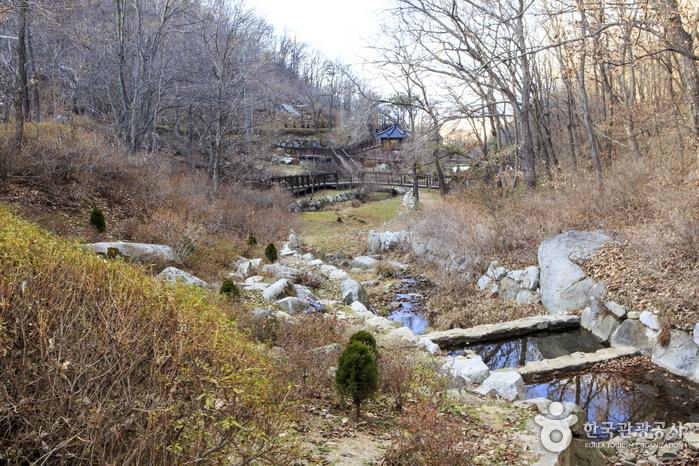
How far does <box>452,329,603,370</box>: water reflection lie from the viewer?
29.8 ft

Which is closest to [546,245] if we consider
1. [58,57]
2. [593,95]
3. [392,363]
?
[392,363]

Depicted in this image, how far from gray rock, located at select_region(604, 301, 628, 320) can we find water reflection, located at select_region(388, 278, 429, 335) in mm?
3649

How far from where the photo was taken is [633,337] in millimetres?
8711

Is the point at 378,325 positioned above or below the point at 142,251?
below

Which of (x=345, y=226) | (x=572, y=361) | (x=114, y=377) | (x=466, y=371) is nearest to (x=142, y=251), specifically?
(x=466, y=371)

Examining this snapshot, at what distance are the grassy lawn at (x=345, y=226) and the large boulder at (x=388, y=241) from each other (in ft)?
1.69

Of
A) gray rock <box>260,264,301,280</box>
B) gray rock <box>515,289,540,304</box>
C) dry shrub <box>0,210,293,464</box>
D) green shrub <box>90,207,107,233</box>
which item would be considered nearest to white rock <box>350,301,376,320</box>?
gray rock <box>260,264,301,280</box>

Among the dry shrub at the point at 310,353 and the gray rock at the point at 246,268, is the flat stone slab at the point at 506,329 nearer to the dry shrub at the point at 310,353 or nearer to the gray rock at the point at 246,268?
the dry shrub at the point at 310,353

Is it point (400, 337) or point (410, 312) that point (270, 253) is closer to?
point (410, 312)

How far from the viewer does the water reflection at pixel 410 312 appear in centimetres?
1147

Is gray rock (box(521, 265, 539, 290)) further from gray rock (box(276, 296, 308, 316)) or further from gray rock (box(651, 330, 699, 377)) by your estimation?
gray rock (box(276, 296, 308, 316))

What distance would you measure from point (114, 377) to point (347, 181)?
39.8 meters

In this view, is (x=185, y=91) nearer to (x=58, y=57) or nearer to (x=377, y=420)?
(x=58, y=57)

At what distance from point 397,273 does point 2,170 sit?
10.8 m
